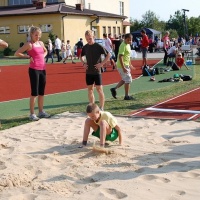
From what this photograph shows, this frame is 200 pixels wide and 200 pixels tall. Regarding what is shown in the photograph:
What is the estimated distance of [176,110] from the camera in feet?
30.0

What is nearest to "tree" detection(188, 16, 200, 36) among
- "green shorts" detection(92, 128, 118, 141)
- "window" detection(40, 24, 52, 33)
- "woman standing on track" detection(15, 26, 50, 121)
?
"window" detection(40, 24, 52, 33)

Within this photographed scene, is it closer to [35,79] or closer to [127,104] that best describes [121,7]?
[127,104]

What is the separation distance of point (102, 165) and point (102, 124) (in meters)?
0.79

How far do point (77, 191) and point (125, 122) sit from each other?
3636 millimetres

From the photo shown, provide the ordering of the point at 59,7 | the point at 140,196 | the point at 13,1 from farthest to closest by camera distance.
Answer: the point at 13,1 < the point at 59,7 < the point at 140,196

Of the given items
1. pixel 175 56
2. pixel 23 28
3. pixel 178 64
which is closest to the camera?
pixel 178 64

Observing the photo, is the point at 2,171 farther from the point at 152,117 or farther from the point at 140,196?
the point at 152,117

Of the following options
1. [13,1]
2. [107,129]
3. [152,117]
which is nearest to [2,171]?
[107,129]

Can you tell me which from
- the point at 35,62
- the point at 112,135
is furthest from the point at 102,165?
the point at 35,62

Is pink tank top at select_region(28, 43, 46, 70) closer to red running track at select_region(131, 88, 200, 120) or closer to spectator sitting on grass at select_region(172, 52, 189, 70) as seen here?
red running track at select_region(131, 88, 200, 120)

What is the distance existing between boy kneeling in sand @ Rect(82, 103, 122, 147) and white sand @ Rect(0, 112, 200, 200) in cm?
18

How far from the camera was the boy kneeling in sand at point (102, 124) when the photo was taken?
594 cm

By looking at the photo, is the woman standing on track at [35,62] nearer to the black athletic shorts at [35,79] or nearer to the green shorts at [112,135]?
the black athletic shorts at [35,79]

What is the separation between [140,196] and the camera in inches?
169
